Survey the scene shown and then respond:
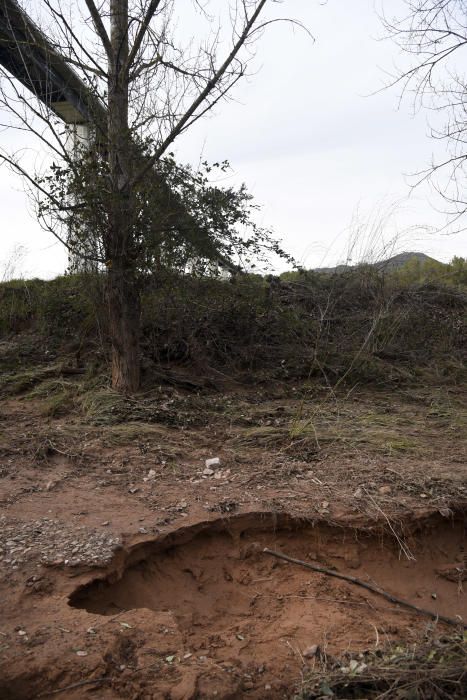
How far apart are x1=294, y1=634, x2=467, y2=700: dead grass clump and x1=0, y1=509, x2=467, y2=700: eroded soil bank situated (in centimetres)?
17

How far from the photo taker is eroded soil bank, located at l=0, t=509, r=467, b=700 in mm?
2559

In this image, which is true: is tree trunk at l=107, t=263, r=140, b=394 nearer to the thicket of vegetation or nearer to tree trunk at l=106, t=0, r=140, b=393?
tree trunk at l=106, t=0, r=140, b=393

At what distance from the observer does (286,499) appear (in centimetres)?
406

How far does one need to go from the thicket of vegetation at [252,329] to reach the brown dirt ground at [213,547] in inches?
62.7

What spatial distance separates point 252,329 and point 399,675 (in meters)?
5.33

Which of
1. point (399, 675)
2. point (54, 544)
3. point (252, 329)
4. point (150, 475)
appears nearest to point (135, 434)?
point (150, 475)

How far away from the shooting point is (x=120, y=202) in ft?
18.6

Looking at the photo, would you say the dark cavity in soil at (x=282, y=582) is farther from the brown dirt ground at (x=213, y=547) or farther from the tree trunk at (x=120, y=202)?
the tree trunk at (x=120, y=202)

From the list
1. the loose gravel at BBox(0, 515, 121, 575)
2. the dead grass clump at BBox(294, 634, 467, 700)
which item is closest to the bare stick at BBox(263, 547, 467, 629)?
the dead grass clump at BBox(294, 634, 467, 700)

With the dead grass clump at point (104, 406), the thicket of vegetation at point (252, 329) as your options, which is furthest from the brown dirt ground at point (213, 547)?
the thicket of vegetation at point (252, 329)

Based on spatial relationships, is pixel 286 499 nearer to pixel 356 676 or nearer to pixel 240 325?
pixel 356 676

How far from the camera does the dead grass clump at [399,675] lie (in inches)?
88.5

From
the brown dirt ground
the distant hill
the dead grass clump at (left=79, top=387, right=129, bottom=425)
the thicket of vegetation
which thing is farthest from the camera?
the distant hill

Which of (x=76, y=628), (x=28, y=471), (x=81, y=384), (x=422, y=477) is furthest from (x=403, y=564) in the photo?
(x=81, y=384)
